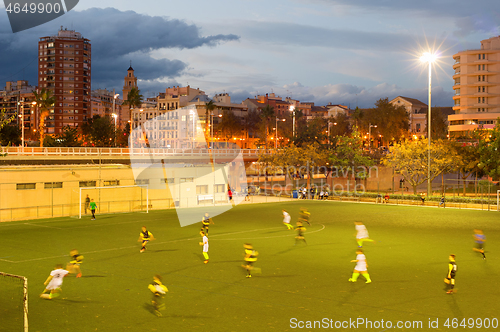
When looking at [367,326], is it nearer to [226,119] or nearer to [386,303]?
[386,303]

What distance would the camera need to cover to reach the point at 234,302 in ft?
49.7

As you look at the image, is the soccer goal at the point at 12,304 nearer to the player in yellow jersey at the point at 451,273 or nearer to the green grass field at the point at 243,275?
the green grass field at the point at 243,275

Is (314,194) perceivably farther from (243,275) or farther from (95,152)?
(243,275)

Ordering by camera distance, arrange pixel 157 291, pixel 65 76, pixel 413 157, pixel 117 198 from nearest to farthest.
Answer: pixel 157 291
pixel 117 198
pixel 413 157
pixel 65 76

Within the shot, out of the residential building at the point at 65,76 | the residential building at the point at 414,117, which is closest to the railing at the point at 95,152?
the residential building at the point at 414,117

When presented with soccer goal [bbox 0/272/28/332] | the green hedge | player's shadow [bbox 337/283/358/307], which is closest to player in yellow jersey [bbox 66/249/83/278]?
soccer goal [bbox 0/272/28/332]

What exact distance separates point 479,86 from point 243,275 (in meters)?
95.7

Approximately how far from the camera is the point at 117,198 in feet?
143

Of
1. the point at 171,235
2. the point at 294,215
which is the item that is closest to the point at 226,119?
the point at 294,215

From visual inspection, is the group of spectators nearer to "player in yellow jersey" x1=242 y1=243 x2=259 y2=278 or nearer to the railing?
the railing

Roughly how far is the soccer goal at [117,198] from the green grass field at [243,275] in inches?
279

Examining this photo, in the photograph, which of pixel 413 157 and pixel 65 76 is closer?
pixel 413 157

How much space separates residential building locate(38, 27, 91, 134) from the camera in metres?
150

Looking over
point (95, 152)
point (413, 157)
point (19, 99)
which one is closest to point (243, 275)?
point (95, 152)
